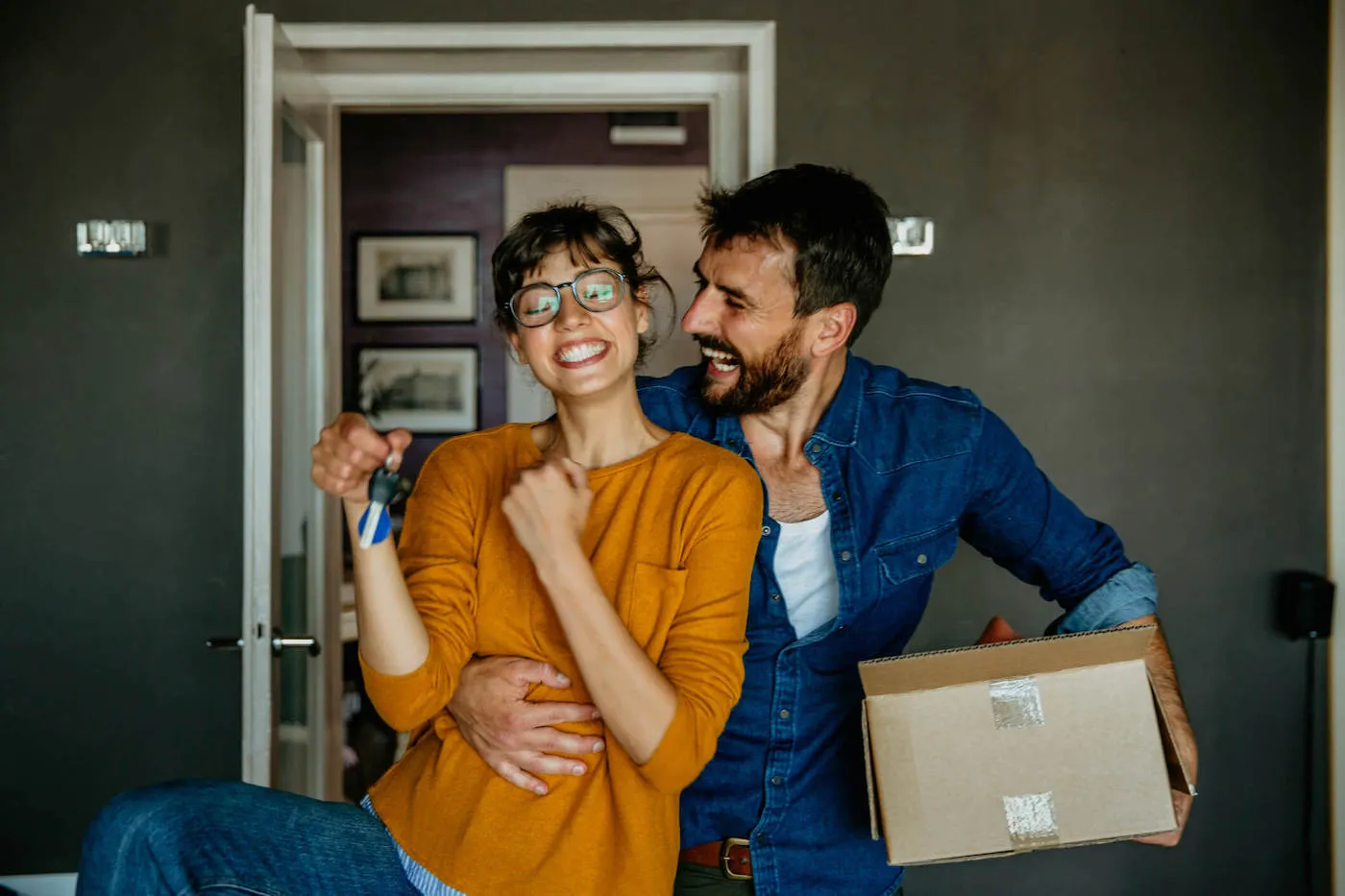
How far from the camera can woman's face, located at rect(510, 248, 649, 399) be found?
1.33 metres

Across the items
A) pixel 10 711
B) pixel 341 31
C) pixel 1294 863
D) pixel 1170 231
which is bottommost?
pixel 1294 863

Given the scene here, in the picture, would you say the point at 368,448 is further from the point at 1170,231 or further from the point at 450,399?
the point at 450,399

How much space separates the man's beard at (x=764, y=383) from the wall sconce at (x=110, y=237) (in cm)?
155

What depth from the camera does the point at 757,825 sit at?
1.46 metres

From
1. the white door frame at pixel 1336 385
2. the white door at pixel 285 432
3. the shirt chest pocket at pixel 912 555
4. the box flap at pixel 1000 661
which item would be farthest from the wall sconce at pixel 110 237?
the white door frame at pixel 1336 385

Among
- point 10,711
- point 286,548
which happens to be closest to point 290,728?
point 286,548

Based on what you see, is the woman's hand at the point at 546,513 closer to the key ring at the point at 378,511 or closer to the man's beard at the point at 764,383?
the key ring at the point at 378,511

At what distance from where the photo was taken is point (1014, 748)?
1280mm

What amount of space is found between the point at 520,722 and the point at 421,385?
3640 millimetres

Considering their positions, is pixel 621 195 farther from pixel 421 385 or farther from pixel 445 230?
pixel 421 385

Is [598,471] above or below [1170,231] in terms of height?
below

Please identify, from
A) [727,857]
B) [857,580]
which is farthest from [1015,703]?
[727,857]

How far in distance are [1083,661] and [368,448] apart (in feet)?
2.83

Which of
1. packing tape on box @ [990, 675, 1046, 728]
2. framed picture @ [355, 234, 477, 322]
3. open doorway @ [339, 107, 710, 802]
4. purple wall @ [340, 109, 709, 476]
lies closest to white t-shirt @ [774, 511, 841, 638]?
packing tape on box @ [990, 675, 1046, 728]
